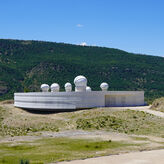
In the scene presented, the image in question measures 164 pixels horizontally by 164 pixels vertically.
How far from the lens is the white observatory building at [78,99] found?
4475 centimetres

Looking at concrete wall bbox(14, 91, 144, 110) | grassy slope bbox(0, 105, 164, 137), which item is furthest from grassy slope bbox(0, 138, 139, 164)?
concrete wall bbox(14, 91, 144, 110)

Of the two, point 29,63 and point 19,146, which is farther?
point 29,63

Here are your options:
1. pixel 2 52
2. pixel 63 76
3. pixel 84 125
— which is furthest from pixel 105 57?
pixel 84 125

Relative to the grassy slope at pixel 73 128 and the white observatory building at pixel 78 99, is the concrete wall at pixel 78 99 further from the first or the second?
the grassy slope at pixel 73 128

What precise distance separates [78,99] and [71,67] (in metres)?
75.5

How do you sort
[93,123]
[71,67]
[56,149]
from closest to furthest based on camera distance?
[56,149] < [93,123] < [71,67]

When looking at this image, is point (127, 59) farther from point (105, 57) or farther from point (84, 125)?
point (84, 125)

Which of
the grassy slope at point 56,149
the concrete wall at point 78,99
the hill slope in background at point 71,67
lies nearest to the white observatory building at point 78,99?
the concrete wall at point 78,99

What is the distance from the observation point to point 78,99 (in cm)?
4456

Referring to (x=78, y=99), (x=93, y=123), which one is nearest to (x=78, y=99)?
(x=78, y=99)

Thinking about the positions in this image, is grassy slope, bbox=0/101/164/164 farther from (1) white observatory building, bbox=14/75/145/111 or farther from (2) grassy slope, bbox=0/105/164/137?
(1) white observatory building, bbox=14/75/145/111

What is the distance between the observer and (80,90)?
1877 inches

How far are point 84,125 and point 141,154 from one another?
15.3m

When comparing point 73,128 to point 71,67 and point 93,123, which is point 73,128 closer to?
point 93,123
